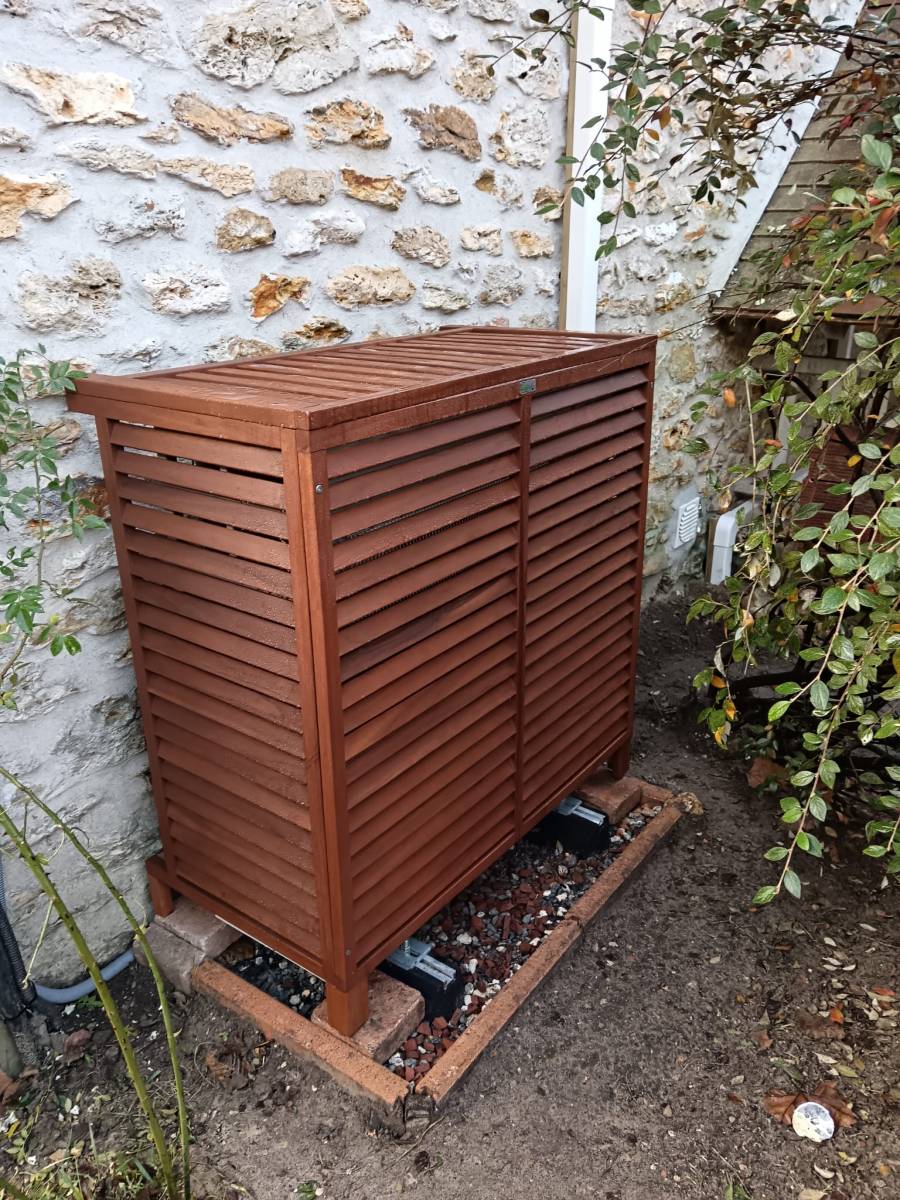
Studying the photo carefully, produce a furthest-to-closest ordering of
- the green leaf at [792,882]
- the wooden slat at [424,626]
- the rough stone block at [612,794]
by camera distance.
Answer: the rough stone block at [612,794]
the wooden slat at [424,626]
the green leaf at [792,882]

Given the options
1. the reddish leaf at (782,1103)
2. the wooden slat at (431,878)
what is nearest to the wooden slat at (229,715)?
the wooden slat at (431,878)

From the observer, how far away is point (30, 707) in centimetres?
219

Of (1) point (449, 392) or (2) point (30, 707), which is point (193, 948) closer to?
(2) point (30, 707)

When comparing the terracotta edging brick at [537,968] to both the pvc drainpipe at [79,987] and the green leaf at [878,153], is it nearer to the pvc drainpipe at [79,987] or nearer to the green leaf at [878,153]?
the pvc drainpipe at [79,987]

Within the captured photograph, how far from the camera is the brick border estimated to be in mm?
2178

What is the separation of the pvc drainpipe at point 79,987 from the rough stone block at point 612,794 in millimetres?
1579

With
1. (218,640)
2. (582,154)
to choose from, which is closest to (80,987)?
(218,640)

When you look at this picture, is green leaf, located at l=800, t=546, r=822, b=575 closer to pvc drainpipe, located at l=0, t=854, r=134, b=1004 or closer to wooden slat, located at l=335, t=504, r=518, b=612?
wooden slat, located at l=335, t=504, r=518, b=612

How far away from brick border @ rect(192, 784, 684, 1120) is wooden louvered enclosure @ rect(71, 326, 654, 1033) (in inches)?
4.3

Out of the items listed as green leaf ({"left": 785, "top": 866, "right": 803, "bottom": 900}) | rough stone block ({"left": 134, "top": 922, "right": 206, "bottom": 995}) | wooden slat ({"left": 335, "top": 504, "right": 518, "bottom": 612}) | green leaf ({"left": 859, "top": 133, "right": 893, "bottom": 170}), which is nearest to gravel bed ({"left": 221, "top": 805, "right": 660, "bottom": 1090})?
rough stone block ({"left": 134, "top": 922, "right": 206, "bottom": 995})

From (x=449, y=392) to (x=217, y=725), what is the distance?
95 cm

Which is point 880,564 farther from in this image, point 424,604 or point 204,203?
point 204,203

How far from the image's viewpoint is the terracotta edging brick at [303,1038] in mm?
2160

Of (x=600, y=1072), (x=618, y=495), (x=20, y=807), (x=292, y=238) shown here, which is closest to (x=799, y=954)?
(x=600, y=1072)
